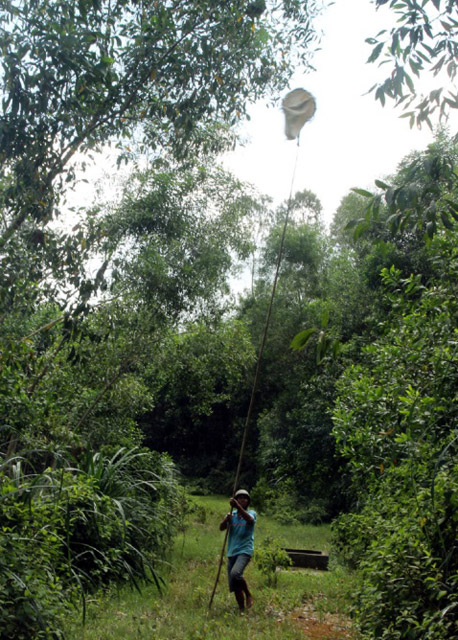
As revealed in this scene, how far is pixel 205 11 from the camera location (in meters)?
6.39

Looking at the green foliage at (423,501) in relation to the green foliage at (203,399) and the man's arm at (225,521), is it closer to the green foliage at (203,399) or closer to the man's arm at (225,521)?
the man's arm at (225,521)

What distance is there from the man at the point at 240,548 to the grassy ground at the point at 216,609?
20 centimetres

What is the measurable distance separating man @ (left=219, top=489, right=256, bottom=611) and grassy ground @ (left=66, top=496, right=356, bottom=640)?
0.65 feet

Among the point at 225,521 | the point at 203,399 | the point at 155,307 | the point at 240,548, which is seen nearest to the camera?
the point at 225,521

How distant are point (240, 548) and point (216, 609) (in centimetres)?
71

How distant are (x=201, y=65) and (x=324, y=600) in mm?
6353

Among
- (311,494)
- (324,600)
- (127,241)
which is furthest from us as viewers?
(311,494)

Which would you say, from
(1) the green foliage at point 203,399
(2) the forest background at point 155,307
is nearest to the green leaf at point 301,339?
(2) the forest background at point 155,307

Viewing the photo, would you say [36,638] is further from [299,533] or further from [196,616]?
[299,533]

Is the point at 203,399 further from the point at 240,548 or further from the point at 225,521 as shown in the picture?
the point at 225,521

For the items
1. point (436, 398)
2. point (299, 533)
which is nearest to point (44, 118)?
point (436, 398)

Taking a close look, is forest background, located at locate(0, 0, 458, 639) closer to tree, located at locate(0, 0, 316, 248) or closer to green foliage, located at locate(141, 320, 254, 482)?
tree, located at locate(0, 0, 316, 248)

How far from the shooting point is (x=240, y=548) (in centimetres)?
732

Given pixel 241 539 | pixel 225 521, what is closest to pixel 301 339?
pixel 225 521
